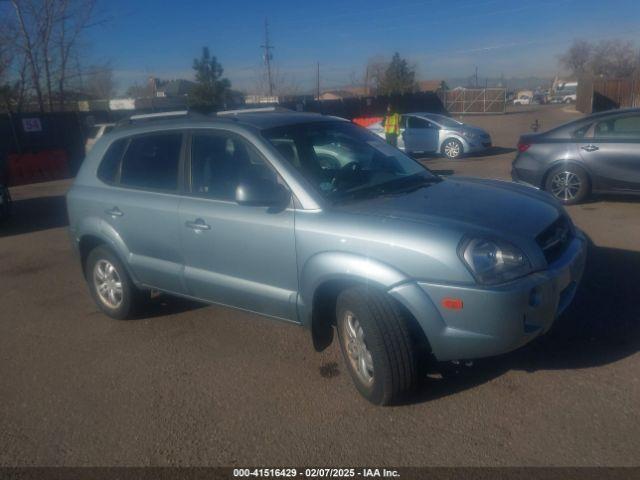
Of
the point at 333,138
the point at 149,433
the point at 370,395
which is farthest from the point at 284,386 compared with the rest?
the point at 333,138

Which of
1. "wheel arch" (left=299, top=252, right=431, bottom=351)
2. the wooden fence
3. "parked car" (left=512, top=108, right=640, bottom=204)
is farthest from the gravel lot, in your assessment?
the wooden fence

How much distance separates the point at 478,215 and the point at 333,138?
167cm

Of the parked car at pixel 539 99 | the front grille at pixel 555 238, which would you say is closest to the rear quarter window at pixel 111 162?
the front grille at pixel 555 238

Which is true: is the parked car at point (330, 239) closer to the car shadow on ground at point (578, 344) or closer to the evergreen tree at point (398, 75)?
the car shadow on ground at point (578, 344)

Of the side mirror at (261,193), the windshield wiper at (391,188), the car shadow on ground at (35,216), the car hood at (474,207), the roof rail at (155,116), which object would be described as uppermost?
the roof rail at (155,116)

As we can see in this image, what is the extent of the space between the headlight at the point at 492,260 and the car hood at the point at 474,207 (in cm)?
12

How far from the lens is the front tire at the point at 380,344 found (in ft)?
10.8

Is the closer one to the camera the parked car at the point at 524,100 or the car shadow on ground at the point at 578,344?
the car shadow on ground at the point at 578,344

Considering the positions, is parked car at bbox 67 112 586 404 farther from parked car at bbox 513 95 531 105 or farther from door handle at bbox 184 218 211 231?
parked car at bbox 513 95 531 105

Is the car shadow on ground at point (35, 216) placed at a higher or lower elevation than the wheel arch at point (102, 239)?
lower

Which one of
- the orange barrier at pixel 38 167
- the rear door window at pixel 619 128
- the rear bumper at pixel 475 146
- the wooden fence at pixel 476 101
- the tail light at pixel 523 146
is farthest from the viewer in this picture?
the wooden fence at pixel 476 101

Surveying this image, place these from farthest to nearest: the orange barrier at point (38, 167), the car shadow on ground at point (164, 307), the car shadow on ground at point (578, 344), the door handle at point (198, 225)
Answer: the orange barrier at point (38, 167)
the car shadow on ground at point (164, 307)
the door handle at point (198, 225)
the car shadow on ground at point (578, 344)

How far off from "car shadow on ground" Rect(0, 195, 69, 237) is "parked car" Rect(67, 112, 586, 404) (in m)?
5.68

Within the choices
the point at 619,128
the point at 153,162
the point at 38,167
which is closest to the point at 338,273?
the point at 153,162
